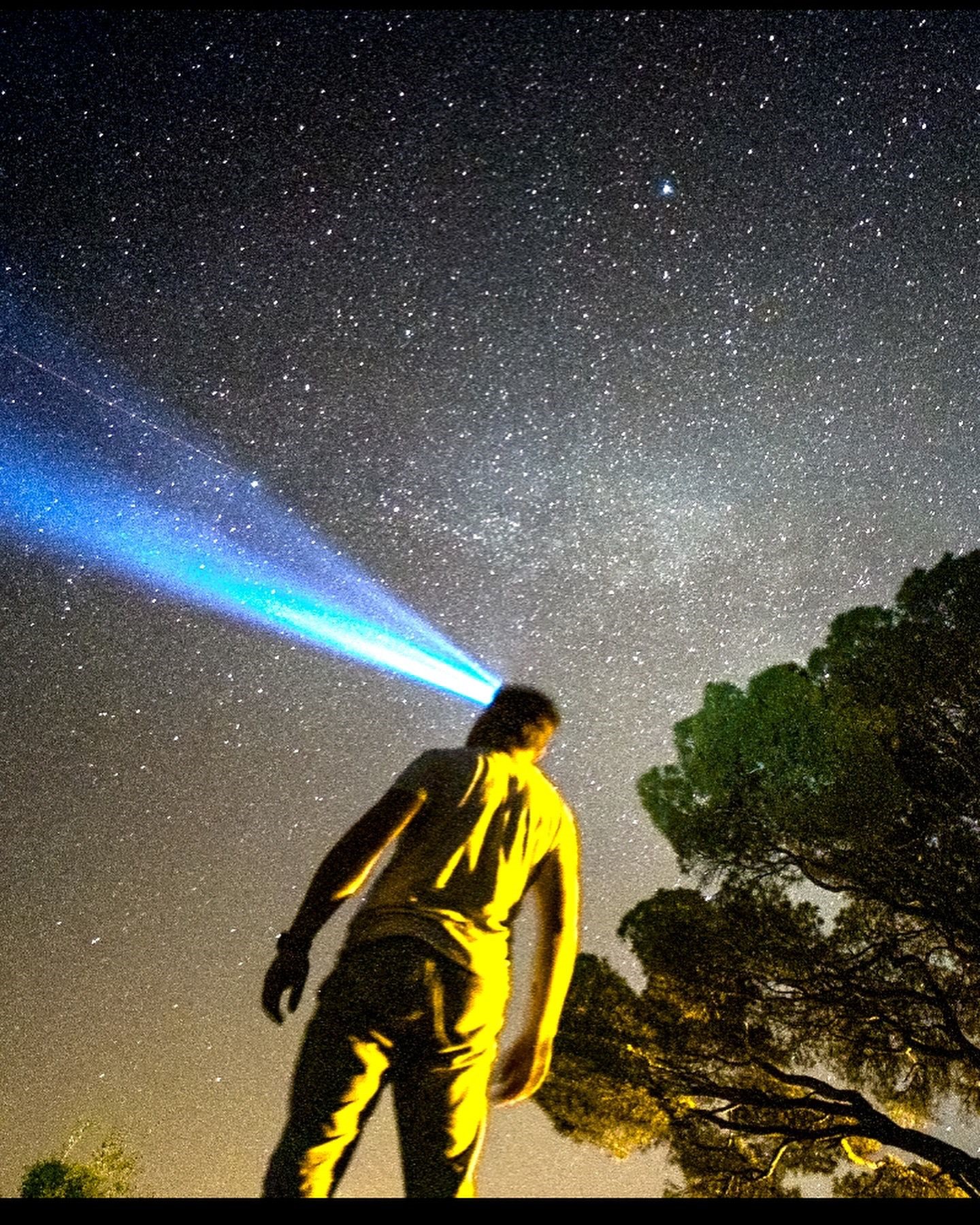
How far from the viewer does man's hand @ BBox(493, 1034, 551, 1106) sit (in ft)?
7.50

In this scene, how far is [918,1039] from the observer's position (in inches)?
316

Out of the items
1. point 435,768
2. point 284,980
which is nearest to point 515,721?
point 435,768

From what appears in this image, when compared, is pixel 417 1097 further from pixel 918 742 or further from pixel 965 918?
pixel 918 742

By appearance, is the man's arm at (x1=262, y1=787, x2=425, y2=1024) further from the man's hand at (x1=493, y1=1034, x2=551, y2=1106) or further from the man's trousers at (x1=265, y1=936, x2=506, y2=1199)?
the man's hand at (x1=493, y1=1034, x2=551, y2=1106)

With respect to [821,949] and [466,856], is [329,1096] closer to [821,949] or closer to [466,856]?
[466,856]

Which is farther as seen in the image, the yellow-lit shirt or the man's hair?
the man's hair

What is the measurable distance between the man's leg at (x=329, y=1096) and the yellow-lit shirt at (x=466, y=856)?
18 cm

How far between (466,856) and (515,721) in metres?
0.47

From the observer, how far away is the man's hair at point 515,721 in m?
2.45

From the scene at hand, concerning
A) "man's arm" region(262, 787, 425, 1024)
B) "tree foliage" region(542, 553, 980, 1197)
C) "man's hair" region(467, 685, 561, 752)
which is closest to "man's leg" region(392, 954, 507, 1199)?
"man's arm" region(262, 787, 425, 1024)

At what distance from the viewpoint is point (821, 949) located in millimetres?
8336

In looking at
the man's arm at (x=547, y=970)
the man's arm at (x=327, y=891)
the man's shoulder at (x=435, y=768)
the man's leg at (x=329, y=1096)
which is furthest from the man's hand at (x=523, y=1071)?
the man's shoulder at (x=435, y=768)
